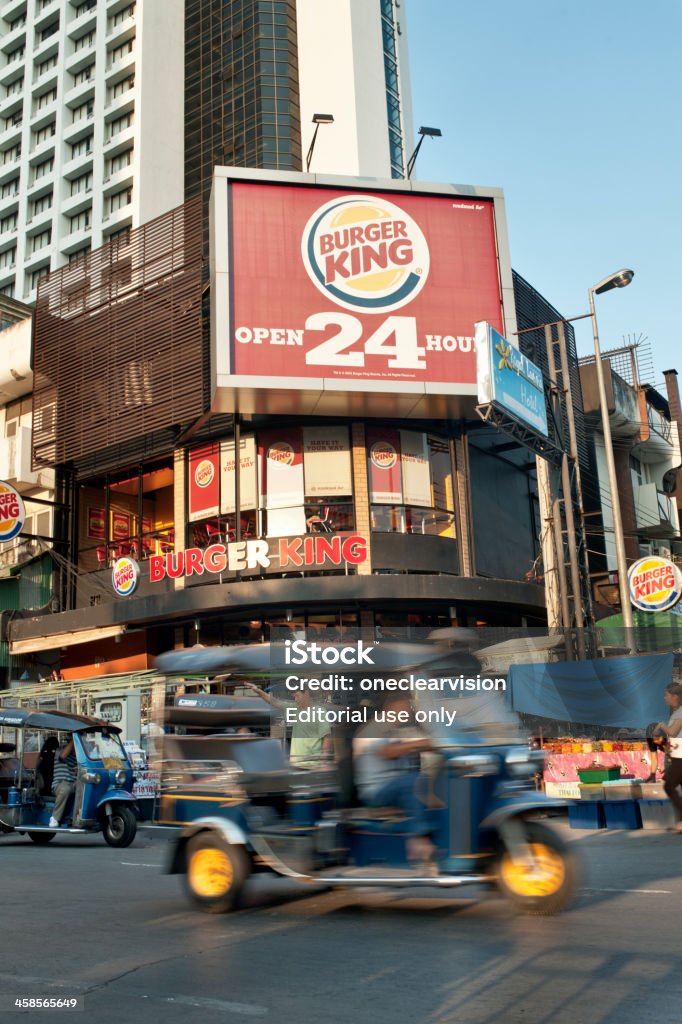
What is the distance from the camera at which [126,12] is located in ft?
194

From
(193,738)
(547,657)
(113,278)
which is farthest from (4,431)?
(193,738)

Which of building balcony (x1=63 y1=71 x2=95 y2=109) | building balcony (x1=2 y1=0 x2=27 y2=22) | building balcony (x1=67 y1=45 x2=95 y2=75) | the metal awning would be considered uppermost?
building balcony (x1=2 y1=0 x2=27 y2=22)

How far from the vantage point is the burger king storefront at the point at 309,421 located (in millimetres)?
25797

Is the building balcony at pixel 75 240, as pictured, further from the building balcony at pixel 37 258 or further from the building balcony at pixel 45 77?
the building balcony at pixel 45 77

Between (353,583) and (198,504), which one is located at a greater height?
(198,504)

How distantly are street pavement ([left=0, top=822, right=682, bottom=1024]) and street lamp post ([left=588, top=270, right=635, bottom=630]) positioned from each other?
12214 millimetres

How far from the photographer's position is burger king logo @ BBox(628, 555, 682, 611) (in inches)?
974

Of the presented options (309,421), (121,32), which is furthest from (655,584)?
(121,32)

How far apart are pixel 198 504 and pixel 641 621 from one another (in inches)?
573

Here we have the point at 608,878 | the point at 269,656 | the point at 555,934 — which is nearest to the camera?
the point at 555,934

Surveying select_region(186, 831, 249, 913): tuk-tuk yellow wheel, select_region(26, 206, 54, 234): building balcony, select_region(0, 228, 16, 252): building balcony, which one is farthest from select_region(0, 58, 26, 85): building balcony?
select_region(186, 831, 249, 913): tuk-tuk yellow wheel

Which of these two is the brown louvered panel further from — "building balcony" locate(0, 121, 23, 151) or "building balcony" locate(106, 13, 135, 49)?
"building balcony" locate(0, 121, 23, 151)

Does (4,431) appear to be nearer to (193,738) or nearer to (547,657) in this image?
(547,657)

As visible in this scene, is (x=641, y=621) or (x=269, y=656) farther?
(x=641, y=621)
